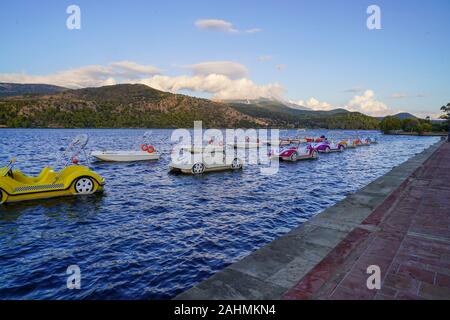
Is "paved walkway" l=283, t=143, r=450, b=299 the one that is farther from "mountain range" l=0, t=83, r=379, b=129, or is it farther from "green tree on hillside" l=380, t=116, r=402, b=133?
"mountain range" l=0, t=83, r=379, b=129

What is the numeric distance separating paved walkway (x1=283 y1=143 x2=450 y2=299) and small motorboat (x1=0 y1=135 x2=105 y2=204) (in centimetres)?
1182

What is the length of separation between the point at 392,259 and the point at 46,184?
1330 cm

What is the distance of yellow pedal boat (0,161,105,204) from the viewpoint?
1152 cm

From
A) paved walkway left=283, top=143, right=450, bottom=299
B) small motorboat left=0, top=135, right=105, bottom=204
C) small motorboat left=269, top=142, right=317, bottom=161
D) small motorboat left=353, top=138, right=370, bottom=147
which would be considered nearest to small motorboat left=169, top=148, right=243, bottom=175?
small motorboat left=0, top=135, right=105, bottom=204

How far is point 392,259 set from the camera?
525cm

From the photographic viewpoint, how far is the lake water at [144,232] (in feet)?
19.9

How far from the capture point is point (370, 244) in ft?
19.5

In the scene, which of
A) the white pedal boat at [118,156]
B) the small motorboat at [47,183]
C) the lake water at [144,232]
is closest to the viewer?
the lake water at [144,232]

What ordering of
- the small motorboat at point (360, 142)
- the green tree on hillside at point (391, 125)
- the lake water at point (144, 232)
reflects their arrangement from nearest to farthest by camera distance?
the lake water at point (144, 232) → the small motorboat at point (360, 142) → the green tree on hillside at point (391, 125)

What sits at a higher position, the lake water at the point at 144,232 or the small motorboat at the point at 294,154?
the small motorboat at the point at 294,154

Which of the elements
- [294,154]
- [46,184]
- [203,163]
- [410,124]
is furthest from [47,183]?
[410,124]

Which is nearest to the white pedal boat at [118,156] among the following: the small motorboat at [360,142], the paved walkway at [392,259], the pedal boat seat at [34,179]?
the pedal boat seat at [34,179]

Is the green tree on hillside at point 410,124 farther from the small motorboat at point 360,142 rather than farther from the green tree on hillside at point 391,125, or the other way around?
the small motorboat at point 360,142
